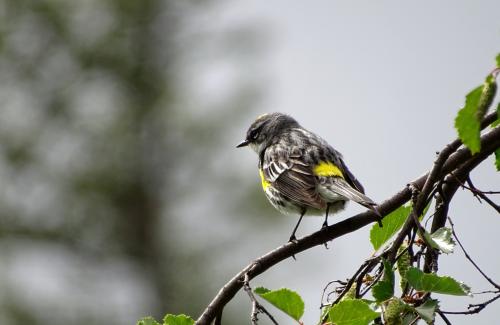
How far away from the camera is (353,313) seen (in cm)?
196

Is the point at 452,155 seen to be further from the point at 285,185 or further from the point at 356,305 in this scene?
the point at 285,185

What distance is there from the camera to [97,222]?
2206 cm

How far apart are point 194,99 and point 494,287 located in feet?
66.2

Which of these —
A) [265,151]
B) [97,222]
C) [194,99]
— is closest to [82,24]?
[194,99]

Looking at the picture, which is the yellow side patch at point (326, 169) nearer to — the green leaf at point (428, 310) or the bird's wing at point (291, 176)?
the bird's wing at point (291, 176)

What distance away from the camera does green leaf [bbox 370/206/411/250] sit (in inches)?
98.3

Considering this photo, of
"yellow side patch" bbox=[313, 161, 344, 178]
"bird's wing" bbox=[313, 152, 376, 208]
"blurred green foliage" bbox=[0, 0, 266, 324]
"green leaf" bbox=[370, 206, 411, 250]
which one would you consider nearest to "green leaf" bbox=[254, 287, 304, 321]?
"green leaf" bbox=[370, 206, 411, 250]

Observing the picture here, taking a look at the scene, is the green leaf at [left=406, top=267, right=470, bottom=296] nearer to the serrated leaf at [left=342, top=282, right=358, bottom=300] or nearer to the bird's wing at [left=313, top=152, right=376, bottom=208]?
the serrated leaf at [left=342, top=282, right=358, bottom=300]

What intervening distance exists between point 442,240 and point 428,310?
0.92 ft

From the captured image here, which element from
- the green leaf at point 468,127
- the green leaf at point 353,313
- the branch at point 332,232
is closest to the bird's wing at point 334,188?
the branch at point 332,232

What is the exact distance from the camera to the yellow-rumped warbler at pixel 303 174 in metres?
3.78

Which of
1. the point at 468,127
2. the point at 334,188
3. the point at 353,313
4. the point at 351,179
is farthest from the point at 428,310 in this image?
the point at 351,179

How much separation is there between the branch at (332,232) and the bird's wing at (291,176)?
1026 millimetres

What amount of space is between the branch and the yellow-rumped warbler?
0.41m
